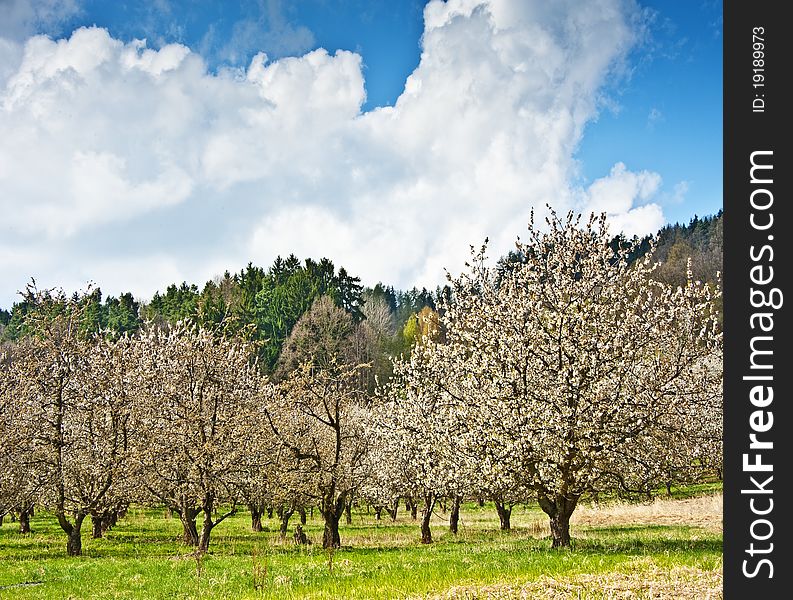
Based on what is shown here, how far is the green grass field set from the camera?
403 inches

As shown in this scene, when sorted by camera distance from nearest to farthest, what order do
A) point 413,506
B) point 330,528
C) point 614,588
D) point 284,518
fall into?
1. point 614,588
2. point 330,528
3. point 284,518
4. point 413,506

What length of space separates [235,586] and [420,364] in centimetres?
1185

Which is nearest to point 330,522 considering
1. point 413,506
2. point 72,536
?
point 72,536

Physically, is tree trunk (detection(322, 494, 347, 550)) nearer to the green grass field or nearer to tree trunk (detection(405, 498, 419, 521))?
the green grass field

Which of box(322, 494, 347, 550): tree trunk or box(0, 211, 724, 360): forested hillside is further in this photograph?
box(0, 211, 724, 360): forested hillside

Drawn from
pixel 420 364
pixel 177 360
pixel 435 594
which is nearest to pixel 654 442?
pixel 420 364

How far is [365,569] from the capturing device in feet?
51.2
